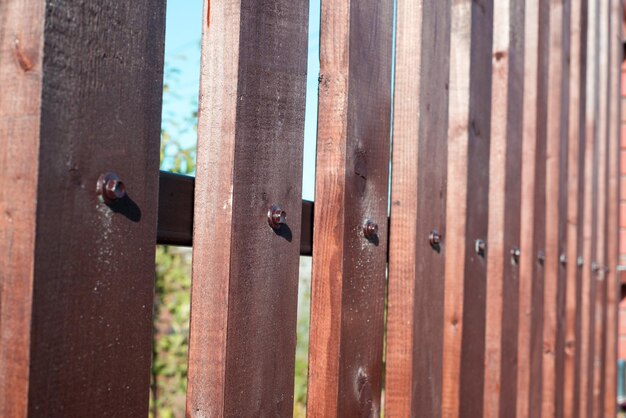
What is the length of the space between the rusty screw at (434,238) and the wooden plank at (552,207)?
4.11 feet

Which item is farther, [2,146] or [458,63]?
[458,63]

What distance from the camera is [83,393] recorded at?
839 millimetres

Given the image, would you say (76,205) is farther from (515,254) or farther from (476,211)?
(515,254)

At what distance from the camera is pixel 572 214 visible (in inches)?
133

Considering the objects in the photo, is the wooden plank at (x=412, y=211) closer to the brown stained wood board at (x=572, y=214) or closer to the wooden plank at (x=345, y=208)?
the wooden plank at (x=345, y=208)

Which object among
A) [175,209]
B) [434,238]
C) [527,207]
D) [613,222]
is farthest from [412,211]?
[613,222]

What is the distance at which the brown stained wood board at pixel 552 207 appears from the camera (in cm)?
296

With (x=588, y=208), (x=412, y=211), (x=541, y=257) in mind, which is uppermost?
(x=588, y=208)

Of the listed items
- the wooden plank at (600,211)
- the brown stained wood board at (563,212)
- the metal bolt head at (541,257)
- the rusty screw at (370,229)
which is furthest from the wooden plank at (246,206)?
the wooden plank at (600,211)

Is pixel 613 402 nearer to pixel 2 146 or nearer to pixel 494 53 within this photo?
pixel 494 53

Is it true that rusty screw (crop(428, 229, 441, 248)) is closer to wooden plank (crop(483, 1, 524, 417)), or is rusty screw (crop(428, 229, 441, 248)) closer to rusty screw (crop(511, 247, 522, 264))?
wooden plank (crop(483, 1, 524, 417))

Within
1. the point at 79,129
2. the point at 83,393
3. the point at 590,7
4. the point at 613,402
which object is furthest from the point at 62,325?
the point at 613,402

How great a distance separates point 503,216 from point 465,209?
38cm

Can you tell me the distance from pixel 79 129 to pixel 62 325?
0.19m
